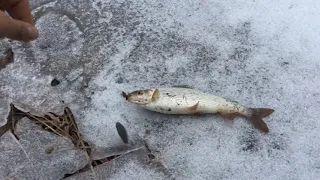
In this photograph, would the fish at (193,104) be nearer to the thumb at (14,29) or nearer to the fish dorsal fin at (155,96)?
the fish dorsal fin at (155,96)

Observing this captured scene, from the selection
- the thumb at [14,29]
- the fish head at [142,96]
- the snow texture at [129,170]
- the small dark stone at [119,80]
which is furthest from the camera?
the small dark stone at [119,80]

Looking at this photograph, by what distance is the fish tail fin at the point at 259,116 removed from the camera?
7.55 ft

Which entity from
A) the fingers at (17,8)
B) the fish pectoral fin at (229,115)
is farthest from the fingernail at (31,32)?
the fish pectoral fin at (229,115)

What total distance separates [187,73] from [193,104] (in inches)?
10.5

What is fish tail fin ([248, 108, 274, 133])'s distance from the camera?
2.30m

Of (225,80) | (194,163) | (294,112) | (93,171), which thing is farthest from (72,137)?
(294,112)

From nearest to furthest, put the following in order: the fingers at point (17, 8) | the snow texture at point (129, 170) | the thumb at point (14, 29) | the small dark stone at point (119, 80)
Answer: the thumb at point (14, 29), the fingers at point (17, 8), the snow texture at point (129, 170), the small dark stone at point (119, 80)

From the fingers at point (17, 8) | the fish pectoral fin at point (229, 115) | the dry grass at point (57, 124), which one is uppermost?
the fingers at point (17, 8)

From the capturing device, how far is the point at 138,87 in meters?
2.48

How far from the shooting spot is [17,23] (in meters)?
1.72

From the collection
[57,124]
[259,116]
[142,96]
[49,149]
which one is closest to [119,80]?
[142,96]

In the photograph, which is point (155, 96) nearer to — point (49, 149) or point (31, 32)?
point (49, 149)

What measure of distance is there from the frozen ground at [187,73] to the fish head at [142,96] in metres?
0.10

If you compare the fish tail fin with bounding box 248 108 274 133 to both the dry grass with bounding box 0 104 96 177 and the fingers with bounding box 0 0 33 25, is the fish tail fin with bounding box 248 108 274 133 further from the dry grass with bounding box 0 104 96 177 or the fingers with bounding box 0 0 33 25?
the fingers with bounding box 0 0 33 25
